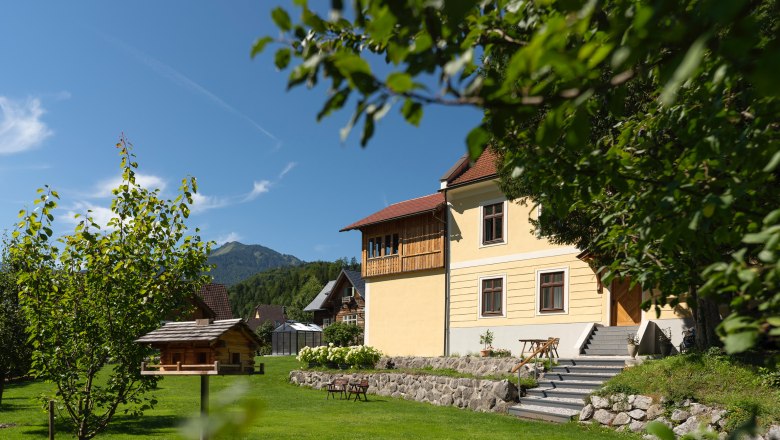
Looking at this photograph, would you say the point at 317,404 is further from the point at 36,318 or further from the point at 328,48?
the point at 328,48

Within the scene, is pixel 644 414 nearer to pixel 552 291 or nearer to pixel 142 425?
pixel 552 291

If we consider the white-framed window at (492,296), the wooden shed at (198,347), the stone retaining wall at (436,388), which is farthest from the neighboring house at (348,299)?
the wooden shed at (198,347)

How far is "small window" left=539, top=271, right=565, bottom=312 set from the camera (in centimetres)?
2144

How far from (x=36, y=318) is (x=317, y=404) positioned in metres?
12.4

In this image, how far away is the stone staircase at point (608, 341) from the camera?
1854 centimetres

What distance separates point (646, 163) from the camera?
12.4 ft

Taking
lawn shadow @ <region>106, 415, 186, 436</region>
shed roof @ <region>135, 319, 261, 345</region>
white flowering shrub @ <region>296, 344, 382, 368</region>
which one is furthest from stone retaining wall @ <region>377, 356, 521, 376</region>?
shed roof @ <region>135, 319, 261, 345</region>

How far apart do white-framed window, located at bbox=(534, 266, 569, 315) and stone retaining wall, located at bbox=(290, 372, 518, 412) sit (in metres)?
4.55

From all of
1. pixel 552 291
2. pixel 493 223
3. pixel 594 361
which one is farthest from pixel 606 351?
pixel 493 223

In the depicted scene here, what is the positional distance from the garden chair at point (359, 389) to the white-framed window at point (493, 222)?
705cm

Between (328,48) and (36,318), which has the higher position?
(328,48)

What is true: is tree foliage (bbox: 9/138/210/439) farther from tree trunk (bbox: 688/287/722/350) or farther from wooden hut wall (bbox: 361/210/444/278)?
wooden hut wall (bbox: 361/210/444/278)

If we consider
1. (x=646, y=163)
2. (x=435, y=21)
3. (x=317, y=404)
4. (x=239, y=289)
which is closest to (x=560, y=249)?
(x=317, y=404)

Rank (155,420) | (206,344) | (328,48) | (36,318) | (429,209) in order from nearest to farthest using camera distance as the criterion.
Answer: (328,48)
(36,318)
(206,344)
(155,420)
(429,209)
